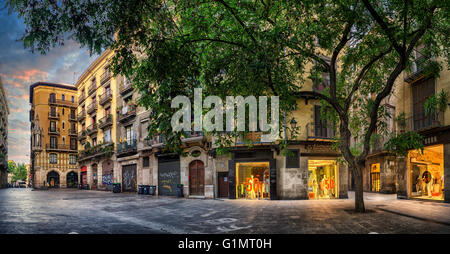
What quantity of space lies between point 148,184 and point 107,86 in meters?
14.4

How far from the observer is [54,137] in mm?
52250

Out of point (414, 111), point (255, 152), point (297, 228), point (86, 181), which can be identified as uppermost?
point (414, 111)

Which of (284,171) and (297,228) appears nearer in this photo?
(297,228)

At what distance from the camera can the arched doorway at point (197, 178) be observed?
884 inches

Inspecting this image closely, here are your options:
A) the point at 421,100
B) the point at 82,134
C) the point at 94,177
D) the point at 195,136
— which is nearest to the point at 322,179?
the point at 421,100

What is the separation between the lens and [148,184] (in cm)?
2709

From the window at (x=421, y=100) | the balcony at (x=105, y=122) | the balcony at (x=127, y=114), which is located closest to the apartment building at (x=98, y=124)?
the balcony at (x=105, y=122)

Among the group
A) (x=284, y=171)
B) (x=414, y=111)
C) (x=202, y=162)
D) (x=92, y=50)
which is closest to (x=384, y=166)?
(x=414, y=111)

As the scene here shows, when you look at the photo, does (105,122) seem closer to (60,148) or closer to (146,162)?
(146,162)

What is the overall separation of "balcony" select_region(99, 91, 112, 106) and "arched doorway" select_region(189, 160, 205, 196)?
15.7 meters

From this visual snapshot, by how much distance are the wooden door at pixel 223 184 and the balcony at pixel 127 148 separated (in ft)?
35.8

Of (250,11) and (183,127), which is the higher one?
(250,11)

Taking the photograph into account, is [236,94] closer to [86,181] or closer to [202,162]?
[202,162]
